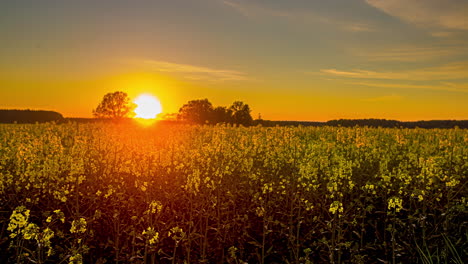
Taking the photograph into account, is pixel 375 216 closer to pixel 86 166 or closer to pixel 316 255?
pixel 316 255

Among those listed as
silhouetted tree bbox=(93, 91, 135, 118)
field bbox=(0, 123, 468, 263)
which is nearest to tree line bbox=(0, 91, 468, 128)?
silhouetted tree bbox=(93, 91, 135, 118)

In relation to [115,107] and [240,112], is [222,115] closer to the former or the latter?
[240,112]

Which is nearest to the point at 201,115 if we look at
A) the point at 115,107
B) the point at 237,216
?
the point at 115,107

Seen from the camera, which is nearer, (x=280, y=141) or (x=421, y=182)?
(x=421, y=182)

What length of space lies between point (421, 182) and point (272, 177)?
3.10 m

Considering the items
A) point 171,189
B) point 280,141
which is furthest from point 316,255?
point 280,141

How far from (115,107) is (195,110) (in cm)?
2908

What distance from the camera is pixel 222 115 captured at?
54.6 metres

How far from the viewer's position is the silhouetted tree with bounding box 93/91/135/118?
272ft

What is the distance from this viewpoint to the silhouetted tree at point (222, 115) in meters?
53.6

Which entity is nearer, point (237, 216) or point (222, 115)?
point (237, 216)

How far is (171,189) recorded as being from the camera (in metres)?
8.73

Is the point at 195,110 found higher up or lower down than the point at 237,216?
higher up

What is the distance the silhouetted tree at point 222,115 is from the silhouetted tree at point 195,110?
103 inches
